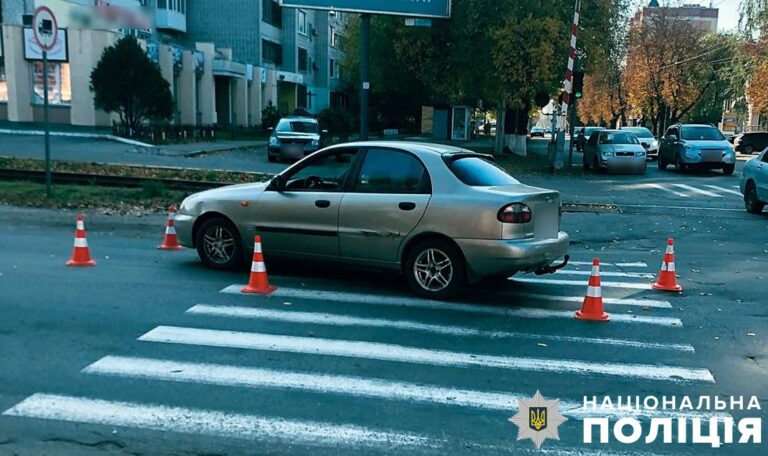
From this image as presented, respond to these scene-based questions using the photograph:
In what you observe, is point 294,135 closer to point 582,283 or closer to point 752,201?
point 752,201

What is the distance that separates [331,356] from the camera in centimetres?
557

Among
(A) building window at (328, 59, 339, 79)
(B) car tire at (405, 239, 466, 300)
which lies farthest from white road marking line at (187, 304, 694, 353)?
(A) building window at (328, 59, 339, 79)

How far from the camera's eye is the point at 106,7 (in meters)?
33.8

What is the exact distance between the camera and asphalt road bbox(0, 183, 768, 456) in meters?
4.17

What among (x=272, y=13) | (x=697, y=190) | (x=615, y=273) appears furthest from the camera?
(x=272, y=13)

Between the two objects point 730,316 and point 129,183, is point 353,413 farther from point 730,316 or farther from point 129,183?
point 129,183

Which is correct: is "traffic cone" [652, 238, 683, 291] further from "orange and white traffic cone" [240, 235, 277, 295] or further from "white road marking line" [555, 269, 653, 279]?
"orange and white traffic cone" [240, 235, 277, 295]

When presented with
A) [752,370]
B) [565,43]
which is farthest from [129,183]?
[565,43]

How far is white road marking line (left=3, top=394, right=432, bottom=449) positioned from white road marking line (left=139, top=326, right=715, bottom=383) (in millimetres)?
1290

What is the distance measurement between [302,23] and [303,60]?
11.1 ft

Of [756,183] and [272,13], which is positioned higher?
[272,13]

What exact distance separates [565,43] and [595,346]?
23.3 metres

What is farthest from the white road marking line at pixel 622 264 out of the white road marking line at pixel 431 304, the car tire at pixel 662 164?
the car tire at pixel 662 164

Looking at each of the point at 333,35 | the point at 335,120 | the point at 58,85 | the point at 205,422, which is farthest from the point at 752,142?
the point at 205,422
